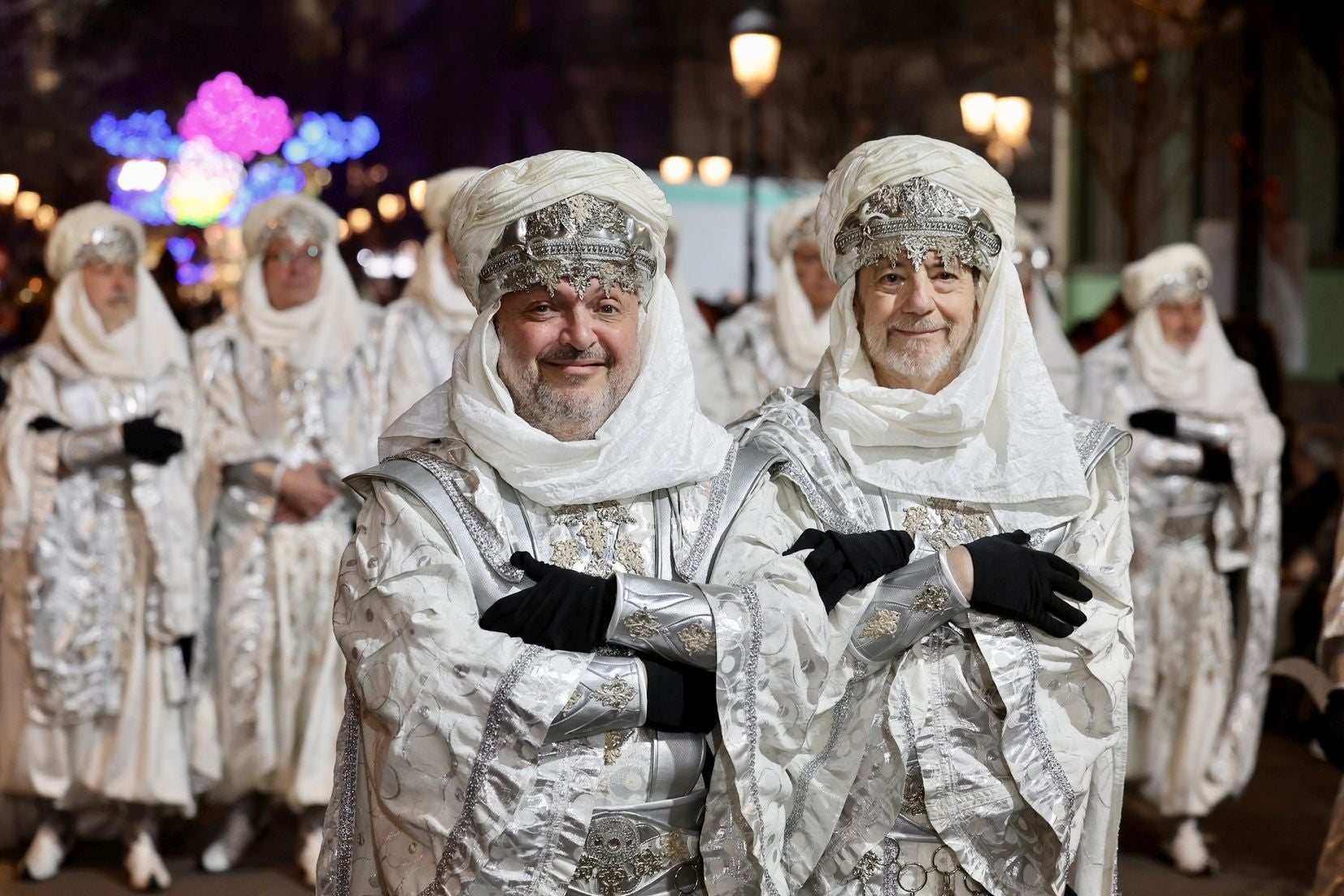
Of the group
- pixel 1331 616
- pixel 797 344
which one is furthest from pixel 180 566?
pixel 1331 616

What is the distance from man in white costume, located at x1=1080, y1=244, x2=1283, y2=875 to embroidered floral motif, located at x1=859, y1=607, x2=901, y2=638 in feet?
9.91

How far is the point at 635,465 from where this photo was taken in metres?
2.40

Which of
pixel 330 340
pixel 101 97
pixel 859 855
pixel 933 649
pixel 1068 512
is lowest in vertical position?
pixel 859 855

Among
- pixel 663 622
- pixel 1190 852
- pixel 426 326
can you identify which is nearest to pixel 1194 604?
pixel 1190 852

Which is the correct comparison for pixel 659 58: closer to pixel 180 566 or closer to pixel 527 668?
pixel 180 566

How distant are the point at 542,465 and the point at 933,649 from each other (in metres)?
0.74

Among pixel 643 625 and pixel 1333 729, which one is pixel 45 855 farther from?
pixel 1333 729

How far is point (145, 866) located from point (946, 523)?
339 centimetres

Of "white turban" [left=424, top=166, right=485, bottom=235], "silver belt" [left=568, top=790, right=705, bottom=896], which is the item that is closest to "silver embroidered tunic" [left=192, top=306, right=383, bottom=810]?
"white turban" [left=424, top=166, right=485, bottom=235]

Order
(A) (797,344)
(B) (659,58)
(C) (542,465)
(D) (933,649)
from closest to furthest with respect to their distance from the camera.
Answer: (C) (542,465) → (D) (933,649) → (A) (797,344) → (B) (659,58)

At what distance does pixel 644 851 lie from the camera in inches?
92.5

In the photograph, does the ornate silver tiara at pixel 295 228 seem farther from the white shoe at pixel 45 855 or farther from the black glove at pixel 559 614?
the black glove at pixel 559 614

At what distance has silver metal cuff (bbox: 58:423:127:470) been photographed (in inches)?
194

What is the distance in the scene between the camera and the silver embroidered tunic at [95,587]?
5.00 m
